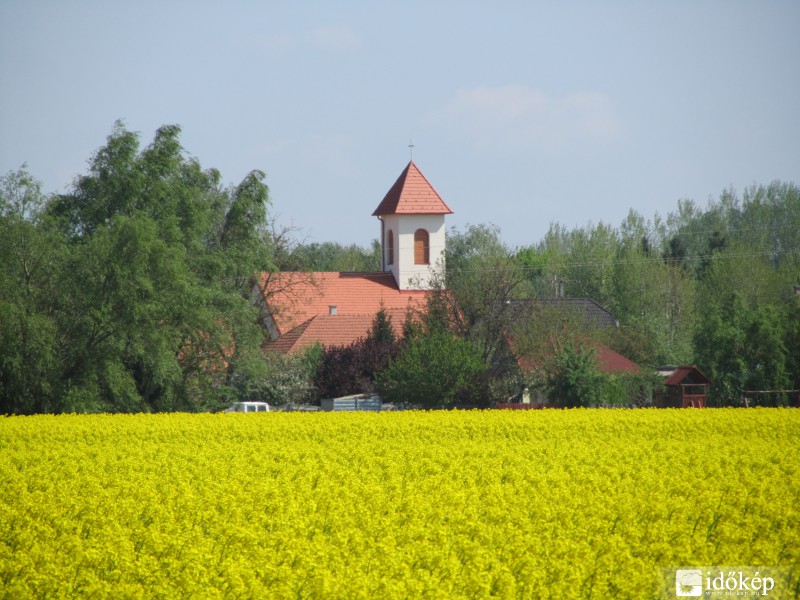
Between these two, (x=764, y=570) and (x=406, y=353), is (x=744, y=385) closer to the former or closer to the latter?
(x=406, y=353)

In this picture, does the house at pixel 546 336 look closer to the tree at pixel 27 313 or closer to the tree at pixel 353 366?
the tree at pixel 353 366

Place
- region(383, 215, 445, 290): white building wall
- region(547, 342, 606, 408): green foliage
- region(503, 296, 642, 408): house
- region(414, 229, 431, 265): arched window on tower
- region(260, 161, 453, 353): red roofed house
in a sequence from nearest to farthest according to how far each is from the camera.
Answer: region(547, 342, 606, 408): green foliage < region(503, 296, 642, 408): house < region(260, 161, 453, 353): red roofed house < region(383, 215, 445, 290): white building wall < region(414, 229, 431, 265): arched window on tower

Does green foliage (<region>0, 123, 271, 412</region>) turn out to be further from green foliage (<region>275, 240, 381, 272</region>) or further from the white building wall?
green foliage (<region>275, 240, 381, 272</region>)

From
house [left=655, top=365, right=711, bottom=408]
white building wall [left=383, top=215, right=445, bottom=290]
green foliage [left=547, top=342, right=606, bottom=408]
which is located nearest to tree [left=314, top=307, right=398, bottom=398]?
green foliage [left=547, top=342, right=606, bottom=408]

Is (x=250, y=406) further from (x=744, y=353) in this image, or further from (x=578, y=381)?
(x=744, y=353)

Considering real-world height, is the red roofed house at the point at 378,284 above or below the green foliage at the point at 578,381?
above

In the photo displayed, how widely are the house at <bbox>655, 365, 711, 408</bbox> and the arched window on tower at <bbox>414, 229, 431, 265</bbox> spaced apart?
27.7m

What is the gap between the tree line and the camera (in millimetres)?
36281

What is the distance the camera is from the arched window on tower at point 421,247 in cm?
6981

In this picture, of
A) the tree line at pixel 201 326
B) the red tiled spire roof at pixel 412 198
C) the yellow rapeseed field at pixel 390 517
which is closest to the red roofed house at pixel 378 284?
A: the red tiled spire roof at pixel 412 198

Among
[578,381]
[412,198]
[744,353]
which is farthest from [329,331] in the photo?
[744,353]

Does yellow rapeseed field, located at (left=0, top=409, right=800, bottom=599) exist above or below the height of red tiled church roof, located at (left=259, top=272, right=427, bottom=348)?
below

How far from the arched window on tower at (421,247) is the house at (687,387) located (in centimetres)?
2774

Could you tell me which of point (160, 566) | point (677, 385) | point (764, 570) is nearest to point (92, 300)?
point (677, 385)
